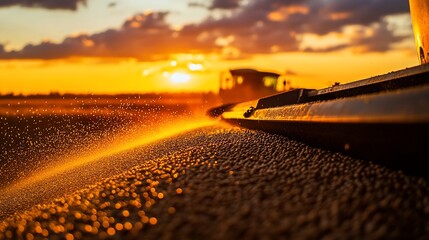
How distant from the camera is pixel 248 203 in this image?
4.86ft

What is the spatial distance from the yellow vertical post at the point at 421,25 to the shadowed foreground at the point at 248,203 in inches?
Answer: 93.1

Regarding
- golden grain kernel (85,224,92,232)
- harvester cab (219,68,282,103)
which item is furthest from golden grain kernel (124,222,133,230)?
harvester cab (219,68,282,103)

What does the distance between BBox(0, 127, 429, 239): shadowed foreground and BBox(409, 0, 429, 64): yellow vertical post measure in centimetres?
236

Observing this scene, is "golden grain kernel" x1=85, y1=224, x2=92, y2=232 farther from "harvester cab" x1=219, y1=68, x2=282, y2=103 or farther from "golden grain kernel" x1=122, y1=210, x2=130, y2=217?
"harvester cab" x1=219, y1=68, x2=282, y2=103

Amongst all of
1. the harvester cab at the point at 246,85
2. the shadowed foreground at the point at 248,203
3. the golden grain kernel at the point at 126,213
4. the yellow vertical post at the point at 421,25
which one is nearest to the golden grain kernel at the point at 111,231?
the shadowed foreground at the point at 248,203

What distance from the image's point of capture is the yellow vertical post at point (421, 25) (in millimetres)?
3907

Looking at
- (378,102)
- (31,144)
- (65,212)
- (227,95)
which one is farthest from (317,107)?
(227,95)

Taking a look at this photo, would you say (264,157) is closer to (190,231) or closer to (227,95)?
(190,231)

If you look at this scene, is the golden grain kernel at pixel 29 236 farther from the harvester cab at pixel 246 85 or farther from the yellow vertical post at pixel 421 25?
the harvester cab at pixel 246 85

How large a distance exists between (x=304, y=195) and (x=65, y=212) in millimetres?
985

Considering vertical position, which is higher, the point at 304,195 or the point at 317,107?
the point at 317,107

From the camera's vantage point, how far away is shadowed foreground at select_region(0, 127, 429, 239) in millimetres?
1243

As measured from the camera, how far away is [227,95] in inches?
604

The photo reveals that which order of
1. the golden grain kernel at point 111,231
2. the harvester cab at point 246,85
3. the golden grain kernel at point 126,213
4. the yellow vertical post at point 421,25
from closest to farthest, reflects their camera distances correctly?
the golden grain kernel at point 111,231 < the golden grain kernel at point 126,213 < the yellow vertical post at point 421,25 < the harvester cab at point 246,85
